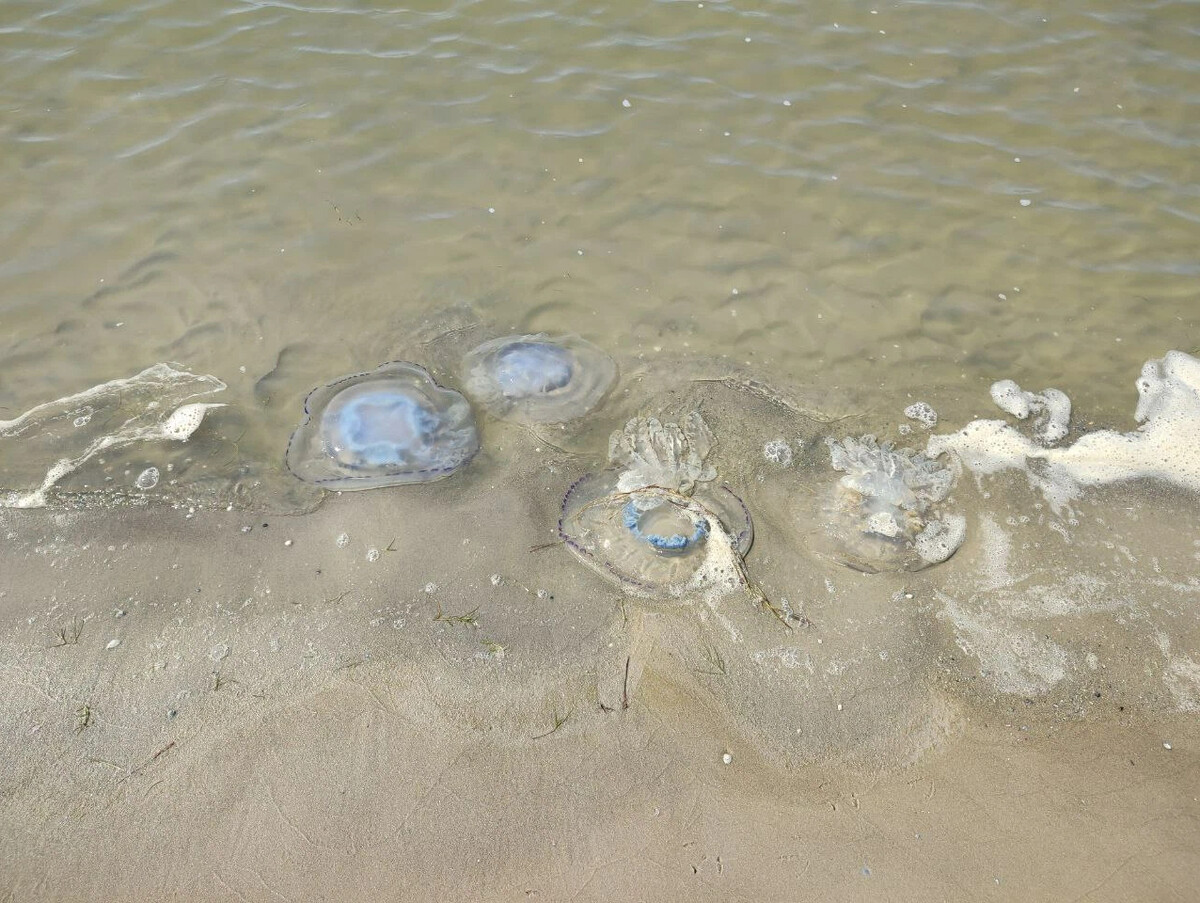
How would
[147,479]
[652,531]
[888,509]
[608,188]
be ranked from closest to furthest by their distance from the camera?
1. [652,531]
2. [888,509]
3. [147,479]
4. [608,188]

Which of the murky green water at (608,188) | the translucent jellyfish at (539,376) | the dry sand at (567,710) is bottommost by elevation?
the dry sand at (567,710)

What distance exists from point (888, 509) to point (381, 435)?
264 cm

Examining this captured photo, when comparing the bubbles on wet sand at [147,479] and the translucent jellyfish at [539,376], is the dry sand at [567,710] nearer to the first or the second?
the bubbles on wet sand at [147,479]

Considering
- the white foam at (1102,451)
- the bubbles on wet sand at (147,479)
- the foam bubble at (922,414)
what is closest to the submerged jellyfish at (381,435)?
the bubbles on wet sand at (147,479)

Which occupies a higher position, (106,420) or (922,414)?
(106,420)

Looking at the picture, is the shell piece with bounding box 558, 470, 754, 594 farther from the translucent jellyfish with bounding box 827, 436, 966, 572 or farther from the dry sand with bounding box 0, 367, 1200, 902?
the translucent jellyfish with bounding box 827, 436, 966, 572

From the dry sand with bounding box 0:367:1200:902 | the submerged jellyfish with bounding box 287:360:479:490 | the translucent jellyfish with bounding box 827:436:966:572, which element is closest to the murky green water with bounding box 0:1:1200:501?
the submerged jellyfish with bounding box 287:360:479:490

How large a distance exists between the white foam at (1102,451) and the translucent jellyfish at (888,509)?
264 millimetres

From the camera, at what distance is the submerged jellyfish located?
409cm

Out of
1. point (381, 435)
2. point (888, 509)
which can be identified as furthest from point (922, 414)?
point (381, 435)

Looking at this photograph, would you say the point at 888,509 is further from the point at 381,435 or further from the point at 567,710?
the point at 381,435

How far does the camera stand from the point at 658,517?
3.87 m

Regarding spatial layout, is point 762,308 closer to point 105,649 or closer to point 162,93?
point 105,649

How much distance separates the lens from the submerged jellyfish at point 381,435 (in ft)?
13.4
